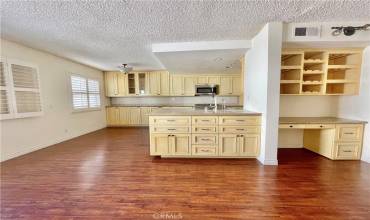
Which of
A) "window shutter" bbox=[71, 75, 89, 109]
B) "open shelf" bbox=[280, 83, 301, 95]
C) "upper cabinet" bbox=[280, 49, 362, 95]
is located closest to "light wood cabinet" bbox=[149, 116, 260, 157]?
"open shelf" bbox=[280, 83, 301, 95]

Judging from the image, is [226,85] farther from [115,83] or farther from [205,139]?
[115,83]

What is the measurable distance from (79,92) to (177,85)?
132 inches

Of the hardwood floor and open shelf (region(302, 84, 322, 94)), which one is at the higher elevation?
open shelf (region(302, 84, 322, 94))

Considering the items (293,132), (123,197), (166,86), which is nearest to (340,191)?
(293,132)

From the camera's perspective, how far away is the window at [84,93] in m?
5.00

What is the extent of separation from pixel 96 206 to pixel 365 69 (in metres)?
4.75

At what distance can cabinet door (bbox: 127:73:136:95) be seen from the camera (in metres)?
6.63

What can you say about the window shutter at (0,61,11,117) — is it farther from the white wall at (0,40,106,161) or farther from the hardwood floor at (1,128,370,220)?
the hardwood floor at (1,128,370,220)

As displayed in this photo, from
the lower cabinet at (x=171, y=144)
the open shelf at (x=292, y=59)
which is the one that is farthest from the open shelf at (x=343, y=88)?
the lower cabinet at (x=171, y=144)

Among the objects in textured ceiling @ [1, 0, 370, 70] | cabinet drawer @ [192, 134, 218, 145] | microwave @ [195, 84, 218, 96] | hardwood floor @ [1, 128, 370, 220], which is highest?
textured ceiling @ [1, 0, 370, 70]

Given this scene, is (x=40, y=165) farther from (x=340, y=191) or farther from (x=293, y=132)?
(x=293, y=132)

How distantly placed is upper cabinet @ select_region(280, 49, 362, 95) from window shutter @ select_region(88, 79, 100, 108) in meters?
5.81

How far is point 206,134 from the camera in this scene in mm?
3125

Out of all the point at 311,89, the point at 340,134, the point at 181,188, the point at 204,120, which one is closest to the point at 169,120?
the point at 204,120
